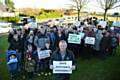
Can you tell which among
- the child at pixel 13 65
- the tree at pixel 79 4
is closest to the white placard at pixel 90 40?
the tree at pixel 79 4

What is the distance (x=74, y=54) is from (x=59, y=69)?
0.75ft

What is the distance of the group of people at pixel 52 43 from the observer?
5008 millimetres

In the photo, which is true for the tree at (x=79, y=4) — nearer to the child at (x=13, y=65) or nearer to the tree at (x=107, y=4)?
the tree at (x=107, y=4)

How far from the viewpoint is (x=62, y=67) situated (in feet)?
16.0

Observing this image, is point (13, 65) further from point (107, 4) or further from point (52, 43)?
point (107, 4)

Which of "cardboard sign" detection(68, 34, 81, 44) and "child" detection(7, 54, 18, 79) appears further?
"child" detection(7, 54, 18, 79)

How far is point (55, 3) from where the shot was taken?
509 centimetres

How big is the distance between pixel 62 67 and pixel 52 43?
11.1 inches

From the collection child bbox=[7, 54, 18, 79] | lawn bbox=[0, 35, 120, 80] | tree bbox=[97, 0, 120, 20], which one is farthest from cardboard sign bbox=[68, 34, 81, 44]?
child bbox=[7, 54, 18, 79]

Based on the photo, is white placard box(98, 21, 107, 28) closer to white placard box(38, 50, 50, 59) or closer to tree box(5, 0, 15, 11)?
white placard box(38, 50, 50, 59)

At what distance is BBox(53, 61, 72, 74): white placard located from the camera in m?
4.86

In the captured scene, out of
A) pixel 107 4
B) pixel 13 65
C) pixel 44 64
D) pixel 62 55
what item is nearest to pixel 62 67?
pixel 62 55

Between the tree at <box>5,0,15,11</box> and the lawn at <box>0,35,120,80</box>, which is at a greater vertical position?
the tree at <box>5,0,15,11</box>

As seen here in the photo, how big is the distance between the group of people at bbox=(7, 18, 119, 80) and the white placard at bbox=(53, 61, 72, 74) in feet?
0.21
